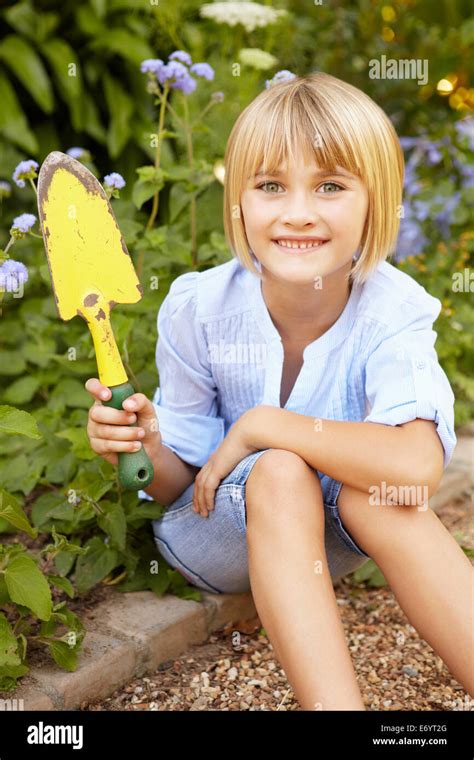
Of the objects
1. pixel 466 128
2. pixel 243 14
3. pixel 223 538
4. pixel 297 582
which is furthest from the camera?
pixel 466 128

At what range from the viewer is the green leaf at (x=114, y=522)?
164 cm

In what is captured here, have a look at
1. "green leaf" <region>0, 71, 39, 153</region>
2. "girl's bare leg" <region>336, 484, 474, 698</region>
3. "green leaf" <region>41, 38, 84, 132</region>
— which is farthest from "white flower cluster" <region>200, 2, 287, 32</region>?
"girl's bare leg" <region>336, 484, 474, 698</region>

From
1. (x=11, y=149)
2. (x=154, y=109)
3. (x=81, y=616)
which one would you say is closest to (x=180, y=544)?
(x=81, y=616)

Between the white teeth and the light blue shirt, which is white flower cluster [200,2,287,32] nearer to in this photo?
the light blue shirt

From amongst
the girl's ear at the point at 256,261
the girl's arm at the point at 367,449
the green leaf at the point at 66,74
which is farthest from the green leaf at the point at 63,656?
the green leaf at the point at 66,74

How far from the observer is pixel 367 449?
4.54 ft

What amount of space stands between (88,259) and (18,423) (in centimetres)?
25

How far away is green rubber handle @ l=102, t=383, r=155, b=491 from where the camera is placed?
4.44 feet

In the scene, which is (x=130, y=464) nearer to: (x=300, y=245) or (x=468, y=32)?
(x=300, y=245)

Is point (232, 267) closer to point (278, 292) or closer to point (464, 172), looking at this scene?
point (278, 292)

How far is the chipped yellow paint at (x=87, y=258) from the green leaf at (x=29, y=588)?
297mm

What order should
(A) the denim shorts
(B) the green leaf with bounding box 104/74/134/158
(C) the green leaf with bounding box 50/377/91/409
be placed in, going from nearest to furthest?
(A) the denim shorts, (C) the green leaf with bounding box 50/377/91/409, (B) the green leaf with bounding box 104/74/134/158

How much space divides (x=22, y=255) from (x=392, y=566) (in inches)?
68.3

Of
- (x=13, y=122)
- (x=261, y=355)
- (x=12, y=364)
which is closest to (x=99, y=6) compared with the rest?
(x=13, y=122)
